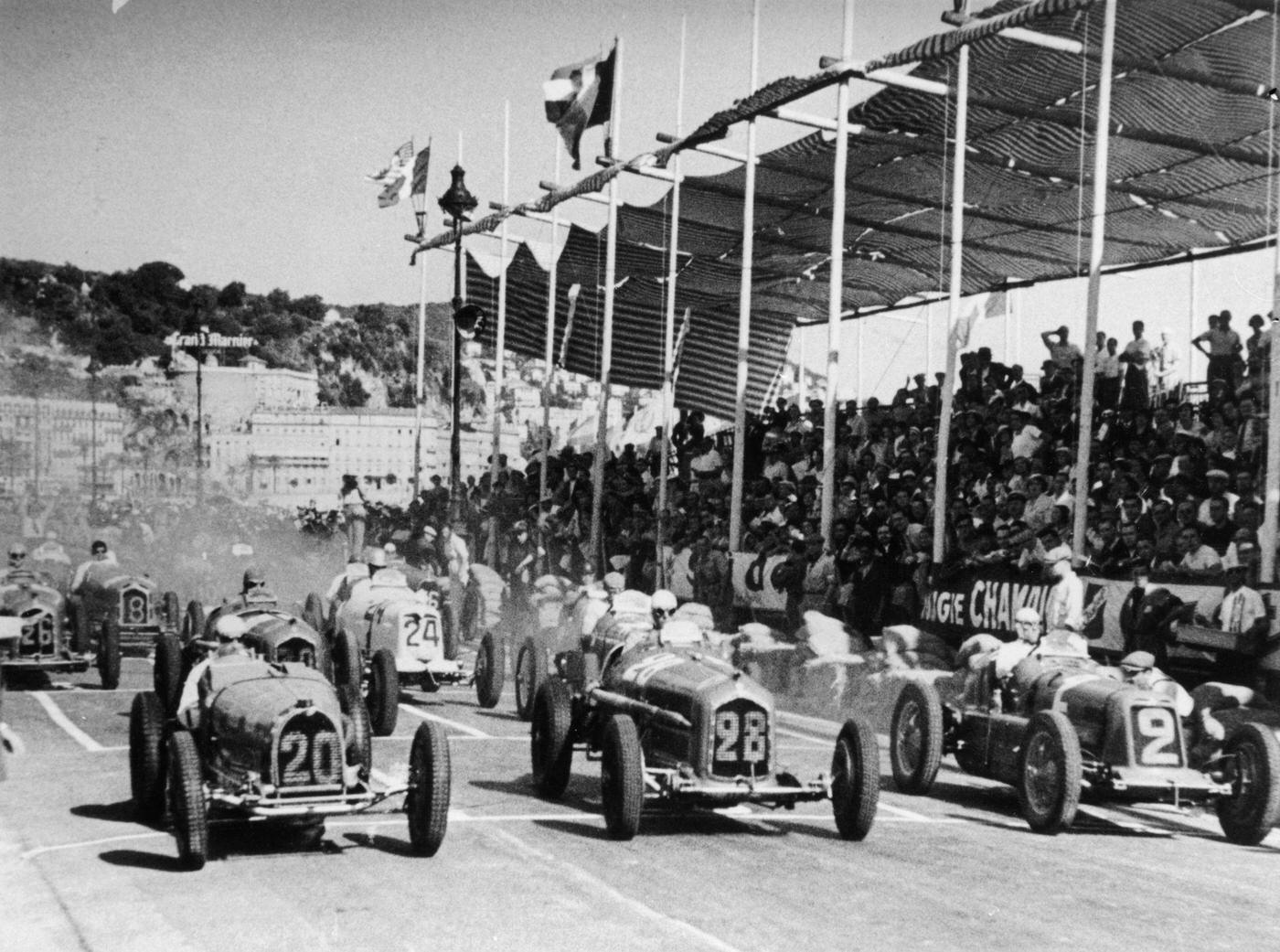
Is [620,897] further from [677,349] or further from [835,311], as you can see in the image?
[677,349]

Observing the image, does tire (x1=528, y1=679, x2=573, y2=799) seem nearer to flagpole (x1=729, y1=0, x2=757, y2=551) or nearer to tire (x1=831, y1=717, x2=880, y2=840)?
tire (x1=831, y1=717, x2=880, y2=840)

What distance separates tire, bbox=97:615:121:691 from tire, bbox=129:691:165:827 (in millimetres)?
7898

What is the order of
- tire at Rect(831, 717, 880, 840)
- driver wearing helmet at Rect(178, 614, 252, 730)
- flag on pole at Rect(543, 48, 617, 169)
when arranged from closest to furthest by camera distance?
1. tire at Rect(831, 717, 880, 840)
2. driver wearing helmet at Rect(178, 614, 252, 730)
3. flag on pole at Rect(543, 48, 617, 169)

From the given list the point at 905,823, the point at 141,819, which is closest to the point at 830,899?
the point at 905,823

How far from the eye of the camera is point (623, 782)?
32.8 ft

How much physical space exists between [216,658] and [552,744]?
2556 mm

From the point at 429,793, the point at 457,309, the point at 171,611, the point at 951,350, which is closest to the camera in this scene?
the point at 429,793

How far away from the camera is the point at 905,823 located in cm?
1113

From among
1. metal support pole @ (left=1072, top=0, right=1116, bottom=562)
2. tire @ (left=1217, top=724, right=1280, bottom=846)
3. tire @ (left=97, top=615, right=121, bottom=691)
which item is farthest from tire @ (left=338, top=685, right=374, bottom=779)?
tire @ (left=97, top=615, right=121, bottom=691)

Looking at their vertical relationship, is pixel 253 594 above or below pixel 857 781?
above

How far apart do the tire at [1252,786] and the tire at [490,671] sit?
855cm

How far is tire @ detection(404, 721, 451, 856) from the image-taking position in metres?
9.17

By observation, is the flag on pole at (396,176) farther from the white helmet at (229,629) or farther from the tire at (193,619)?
the white helmet at (229,629)

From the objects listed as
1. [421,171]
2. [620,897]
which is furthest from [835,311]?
[421,171]
